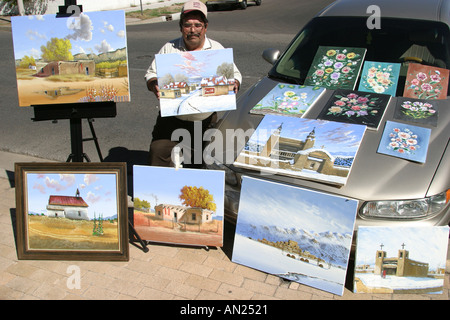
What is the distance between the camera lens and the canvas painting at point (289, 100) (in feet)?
12.9

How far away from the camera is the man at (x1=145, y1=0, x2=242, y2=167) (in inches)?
150

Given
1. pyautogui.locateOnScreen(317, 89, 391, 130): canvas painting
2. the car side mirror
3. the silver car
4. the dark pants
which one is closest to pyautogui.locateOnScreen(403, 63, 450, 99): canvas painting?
the silver car

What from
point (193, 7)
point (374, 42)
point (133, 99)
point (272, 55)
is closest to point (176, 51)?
point (193, 7)

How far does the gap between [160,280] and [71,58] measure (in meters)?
1.97

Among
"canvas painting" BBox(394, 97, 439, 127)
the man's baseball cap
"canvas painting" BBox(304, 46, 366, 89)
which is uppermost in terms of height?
the man's baseball cap

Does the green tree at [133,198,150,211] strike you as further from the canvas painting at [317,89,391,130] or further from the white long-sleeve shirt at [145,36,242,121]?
the canvas painting at [317,89,391,130]

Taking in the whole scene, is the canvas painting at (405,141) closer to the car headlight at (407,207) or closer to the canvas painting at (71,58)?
the car headlight at (407,207)

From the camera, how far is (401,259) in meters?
3.24

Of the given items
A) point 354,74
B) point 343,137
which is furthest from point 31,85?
point 354,74

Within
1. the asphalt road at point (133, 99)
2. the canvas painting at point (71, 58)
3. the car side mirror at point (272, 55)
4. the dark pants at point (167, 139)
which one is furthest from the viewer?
the asphalt road at point (133, 99)

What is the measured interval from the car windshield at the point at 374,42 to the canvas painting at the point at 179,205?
5.18ft

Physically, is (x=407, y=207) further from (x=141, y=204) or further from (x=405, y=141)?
(x=141, y=204)

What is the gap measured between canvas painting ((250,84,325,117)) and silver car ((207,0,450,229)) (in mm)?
73

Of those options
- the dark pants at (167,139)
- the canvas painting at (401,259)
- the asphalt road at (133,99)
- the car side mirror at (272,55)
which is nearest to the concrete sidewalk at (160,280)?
the canvas painting at (401,259)
